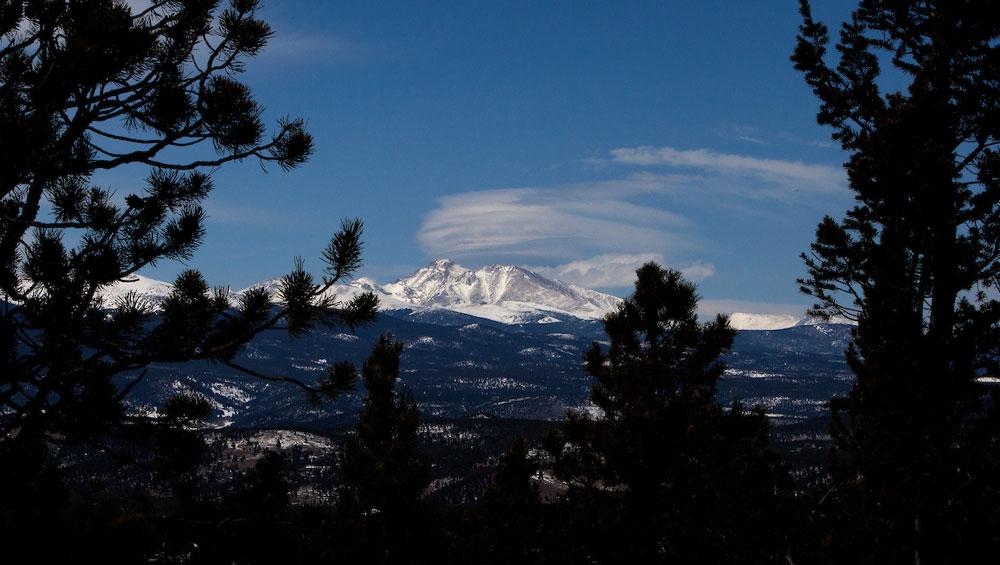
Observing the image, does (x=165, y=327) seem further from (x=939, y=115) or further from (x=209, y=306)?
(x=939, y=115)

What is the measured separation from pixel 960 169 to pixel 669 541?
13.6 metres

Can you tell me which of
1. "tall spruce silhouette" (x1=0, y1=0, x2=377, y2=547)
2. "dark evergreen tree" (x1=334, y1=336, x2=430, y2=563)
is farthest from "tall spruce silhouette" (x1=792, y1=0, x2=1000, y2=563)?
"dark evergreen tree" (x1=334, y1=336, x2=430, y2=563)

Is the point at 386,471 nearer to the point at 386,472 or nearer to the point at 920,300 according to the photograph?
the point at 386,472

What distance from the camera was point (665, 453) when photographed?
2608cm

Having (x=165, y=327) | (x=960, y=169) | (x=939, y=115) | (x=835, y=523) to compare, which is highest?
(x=939, y=115)

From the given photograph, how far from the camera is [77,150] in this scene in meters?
8.30

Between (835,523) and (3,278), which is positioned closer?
(3,278)

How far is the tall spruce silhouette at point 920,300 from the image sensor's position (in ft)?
55.3

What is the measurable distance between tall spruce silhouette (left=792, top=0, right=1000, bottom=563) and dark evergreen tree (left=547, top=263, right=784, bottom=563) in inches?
89.6

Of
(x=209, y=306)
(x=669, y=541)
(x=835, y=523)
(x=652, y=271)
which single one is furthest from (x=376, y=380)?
(x=209, y=306)

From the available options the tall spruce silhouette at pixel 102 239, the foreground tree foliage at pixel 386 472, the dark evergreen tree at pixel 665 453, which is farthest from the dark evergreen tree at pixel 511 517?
the tall spruce silhouette at pixel 102 239

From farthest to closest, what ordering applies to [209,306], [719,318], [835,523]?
[719,318] → [835,523] → [209,306]

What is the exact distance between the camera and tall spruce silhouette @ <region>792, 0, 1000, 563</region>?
1684cm

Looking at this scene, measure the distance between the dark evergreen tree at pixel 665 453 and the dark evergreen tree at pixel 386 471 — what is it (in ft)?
26.8
